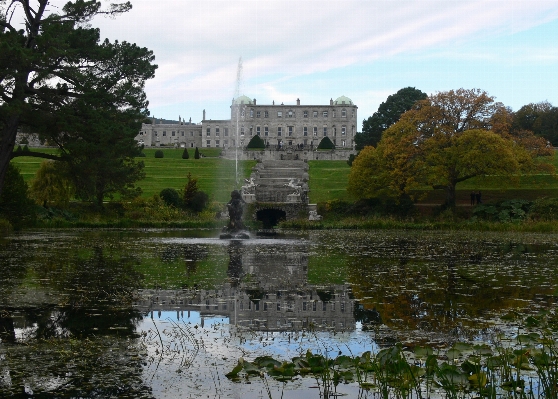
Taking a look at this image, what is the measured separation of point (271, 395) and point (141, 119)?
27038 millimetres

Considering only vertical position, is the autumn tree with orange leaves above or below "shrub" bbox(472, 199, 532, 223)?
above

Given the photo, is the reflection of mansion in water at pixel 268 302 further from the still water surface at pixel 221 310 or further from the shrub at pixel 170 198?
the shrub at pixel 170 198

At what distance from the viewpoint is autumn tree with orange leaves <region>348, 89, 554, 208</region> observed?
4434cm

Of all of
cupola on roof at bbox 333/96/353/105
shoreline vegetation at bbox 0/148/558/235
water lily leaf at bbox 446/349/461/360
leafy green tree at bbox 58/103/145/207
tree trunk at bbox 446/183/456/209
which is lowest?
shoreline vegetation at bbox 0/148/558/235

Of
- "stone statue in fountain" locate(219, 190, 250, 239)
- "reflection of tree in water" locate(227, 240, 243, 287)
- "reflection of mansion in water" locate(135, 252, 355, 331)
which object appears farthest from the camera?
"stone statue in fountain" locate(219, 190, 250, 239)

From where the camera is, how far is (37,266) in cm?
1759

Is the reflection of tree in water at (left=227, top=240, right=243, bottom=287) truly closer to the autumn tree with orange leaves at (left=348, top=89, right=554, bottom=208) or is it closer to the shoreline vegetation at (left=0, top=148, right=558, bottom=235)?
the shoreline vegetation at (left=0, top=148, right=558, bottom=235)

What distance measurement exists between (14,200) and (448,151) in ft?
86.0

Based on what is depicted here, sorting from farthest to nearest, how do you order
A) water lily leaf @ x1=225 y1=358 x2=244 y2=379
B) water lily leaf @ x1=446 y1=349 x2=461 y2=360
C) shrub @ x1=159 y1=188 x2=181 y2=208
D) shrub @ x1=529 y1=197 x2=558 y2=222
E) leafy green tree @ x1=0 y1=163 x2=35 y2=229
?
shrub @ x1=159 y1=188 x2=181 y2=208 < shrub @ x1=529 y1=197 x2=558 y2=222 < leafy green tree @ x1=0 y1=163 x2=35 y2=229 < water lily leaf @ x1=446 y1=349 x2=461 y2=360 < water lily leaf @ x1=225 y1=358 x2=244 y2=379

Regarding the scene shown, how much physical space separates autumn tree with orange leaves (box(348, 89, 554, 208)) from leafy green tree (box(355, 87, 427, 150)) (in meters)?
34.4

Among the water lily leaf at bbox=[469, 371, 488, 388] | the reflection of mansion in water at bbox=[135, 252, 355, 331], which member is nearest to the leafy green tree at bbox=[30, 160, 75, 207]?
the reflection of mansion in water at bbox=[135, 252, 355, 331]

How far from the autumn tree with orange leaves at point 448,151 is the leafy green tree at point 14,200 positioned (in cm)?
2321

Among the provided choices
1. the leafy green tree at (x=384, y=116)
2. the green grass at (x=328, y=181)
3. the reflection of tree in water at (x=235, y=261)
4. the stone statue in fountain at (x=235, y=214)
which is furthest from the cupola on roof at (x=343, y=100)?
the reflection of tree in water at (x=235, y=261)

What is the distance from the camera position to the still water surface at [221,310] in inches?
293
